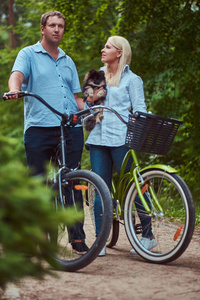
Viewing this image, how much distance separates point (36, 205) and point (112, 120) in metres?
2.98

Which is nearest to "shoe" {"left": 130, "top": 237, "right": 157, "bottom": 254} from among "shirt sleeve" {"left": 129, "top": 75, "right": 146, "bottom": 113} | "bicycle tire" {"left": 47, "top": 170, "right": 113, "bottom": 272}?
"bicycle tire" {"left": 47, "top": 170, "right": 113, "bottom": 272}

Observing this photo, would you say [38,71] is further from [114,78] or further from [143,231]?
[143,231]

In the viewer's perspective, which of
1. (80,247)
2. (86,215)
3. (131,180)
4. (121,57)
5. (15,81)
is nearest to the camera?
A: (86,215)

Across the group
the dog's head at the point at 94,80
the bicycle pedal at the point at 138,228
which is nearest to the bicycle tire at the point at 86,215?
the bicycle pedal at the point at 138,228

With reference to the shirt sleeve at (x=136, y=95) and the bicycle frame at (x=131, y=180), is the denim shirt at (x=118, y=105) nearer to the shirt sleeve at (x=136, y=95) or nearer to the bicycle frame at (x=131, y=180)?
the shirt sleeve at (x=136, y=95)

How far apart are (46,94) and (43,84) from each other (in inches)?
3.6

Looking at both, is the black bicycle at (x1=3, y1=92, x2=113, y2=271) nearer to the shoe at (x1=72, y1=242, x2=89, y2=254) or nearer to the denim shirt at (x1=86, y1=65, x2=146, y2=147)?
the shoe at (x1=72, y1=242, x2=89, y2=254)

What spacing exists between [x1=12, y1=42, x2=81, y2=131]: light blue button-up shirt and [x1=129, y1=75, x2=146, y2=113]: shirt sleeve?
1.87 ft

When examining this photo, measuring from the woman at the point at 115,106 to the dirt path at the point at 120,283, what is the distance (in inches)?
25.5

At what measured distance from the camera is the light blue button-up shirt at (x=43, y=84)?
4855mm

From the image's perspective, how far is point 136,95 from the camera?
505 centimetres

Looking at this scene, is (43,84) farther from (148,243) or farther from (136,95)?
(148,243)

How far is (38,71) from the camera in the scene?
4891 mm

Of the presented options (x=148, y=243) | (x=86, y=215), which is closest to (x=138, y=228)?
(x=148, y=243)
